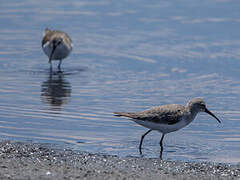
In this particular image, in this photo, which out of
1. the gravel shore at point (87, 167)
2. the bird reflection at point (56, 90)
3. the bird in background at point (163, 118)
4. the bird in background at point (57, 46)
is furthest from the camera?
the bird in background at point (57, 46)

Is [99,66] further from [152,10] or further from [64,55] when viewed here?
[152,10]

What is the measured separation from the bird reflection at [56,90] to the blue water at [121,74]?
30 mm

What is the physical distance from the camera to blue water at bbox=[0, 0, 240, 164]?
11.6m

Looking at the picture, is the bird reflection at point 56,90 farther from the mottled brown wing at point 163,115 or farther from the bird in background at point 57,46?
the mottled brown wing at point 163,115

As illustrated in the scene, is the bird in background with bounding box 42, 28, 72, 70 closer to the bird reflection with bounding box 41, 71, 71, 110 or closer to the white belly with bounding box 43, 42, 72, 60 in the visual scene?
the white belly with bounding box 43, 42, 72, 60

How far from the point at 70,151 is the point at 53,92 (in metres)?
5.39

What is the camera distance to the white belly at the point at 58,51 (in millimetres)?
18719

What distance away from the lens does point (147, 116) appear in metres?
10.9

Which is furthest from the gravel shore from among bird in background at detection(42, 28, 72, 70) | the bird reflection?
bird in background at detection(42, 28, 72, 70)

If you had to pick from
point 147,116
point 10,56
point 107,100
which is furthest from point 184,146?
point 10,56

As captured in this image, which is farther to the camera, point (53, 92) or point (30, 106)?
point (53, 92)

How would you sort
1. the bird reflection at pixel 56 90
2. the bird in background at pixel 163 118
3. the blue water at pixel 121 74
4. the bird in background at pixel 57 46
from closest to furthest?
the bird in background at pixel 163 118
the blue water at pixel 121 74
the bird reflection at pixel 56 90
the bird in background at pixel 57 46

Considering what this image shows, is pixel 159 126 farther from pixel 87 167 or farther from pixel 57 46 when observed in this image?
pixel 57 46

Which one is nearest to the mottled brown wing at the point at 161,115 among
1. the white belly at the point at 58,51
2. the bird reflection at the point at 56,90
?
the bird reflection at the point at 56,90
